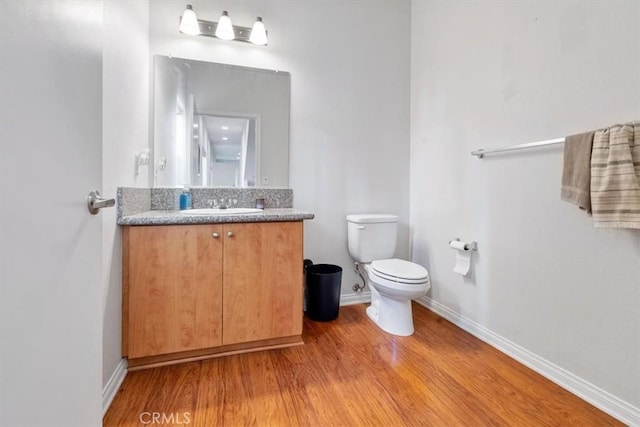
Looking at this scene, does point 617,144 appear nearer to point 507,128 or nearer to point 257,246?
point 507,128

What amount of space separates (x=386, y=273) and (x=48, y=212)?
1.72 m

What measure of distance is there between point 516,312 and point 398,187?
132 cm

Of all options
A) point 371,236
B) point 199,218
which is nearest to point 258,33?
point 199,218

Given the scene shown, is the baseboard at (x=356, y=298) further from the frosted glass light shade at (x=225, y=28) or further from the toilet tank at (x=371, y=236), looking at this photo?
the frosted glass light shade at (x=225, y=28)

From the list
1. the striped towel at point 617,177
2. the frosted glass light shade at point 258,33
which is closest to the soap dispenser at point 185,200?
the frosted glass light shade at point 258,33

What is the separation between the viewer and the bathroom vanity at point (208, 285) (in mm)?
1547

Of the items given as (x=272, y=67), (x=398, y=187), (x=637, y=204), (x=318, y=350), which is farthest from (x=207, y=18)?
(x=637, y=204)

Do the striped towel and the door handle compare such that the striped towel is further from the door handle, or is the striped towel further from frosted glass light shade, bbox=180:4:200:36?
frosted glass light shade, bbox=180:4:200:36

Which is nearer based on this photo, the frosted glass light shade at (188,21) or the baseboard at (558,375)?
the baseboard at (558,375)

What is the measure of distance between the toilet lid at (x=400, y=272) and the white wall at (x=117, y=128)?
1511 millimetres

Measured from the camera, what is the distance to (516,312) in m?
1.74

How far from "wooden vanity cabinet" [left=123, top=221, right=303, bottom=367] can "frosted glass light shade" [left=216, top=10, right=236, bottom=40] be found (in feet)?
4.53

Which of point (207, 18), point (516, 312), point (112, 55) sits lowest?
point (516, 312)

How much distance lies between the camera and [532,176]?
1.64 m
